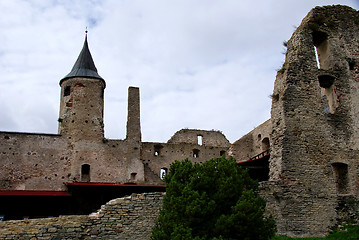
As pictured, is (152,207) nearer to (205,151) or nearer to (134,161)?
(134,161)

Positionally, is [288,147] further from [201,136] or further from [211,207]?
[201,136]

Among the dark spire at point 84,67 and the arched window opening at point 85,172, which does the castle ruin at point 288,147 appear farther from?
the dark spire at point 84,67

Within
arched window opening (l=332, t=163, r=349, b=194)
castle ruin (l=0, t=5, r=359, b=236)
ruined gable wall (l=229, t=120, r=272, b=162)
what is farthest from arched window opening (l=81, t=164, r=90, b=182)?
arched window opening (l=332, t=163, r=349, b=194)

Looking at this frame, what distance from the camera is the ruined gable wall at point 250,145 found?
25203 millimetres

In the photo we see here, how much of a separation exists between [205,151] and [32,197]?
13.3 meters

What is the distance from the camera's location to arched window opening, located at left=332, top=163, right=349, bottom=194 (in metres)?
14.1

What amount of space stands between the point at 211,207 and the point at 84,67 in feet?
53.7

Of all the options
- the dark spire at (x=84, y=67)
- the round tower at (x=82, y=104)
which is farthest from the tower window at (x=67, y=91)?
the dark spire at (x=84, y=67)

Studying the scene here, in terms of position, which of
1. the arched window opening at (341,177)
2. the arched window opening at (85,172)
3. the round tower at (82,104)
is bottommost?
the arched window opening at (341,177)

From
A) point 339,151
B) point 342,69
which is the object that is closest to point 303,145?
point 339,151

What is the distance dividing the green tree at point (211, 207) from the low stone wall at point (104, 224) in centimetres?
128

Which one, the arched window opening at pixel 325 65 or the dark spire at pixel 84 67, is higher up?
the dark spire at pixel 84 67

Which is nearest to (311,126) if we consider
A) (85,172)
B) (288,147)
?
(288,147)

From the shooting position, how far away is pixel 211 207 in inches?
406
